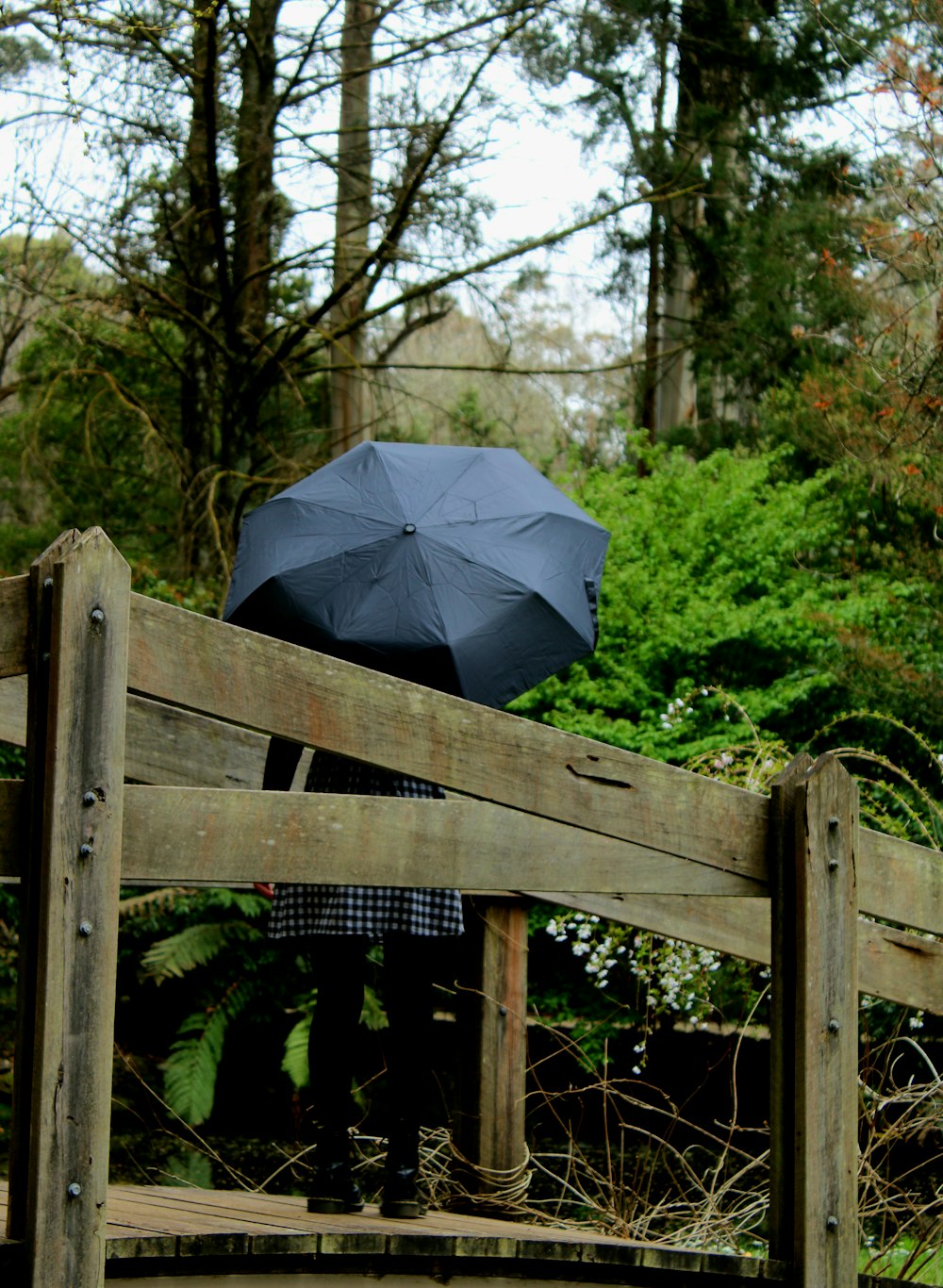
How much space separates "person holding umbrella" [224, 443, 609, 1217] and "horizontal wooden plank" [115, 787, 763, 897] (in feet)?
1.70

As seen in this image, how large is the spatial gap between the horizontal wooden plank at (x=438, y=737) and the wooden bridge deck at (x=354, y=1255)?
0.85 m

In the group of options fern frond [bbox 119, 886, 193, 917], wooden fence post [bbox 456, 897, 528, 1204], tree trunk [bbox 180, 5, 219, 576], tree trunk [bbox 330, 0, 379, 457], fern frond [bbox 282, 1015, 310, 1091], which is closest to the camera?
wooden fence post [bbox 456, 897, 528, 1204]

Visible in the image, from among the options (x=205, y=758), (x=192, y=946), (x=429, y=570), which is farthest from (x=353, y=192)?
(x=429, y=570)

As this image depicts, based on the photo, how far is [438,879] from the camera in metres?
2.90

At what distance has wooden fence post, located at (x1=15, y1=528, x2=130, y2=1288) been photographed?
2.41 m

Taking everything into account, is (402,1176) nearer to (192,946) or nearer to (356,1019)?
(356,1019)

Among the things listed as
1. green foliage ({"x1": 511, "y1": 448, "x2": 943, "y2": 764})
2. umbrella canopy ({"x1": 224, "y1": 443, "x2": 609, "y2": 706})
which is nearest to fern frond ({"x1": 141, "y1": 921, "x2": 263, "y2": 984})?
green foliage ({"x1": 511, "y1": 448, "x2": 943, "y2": 764})

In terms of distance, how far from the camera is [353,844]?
2832 millimetres

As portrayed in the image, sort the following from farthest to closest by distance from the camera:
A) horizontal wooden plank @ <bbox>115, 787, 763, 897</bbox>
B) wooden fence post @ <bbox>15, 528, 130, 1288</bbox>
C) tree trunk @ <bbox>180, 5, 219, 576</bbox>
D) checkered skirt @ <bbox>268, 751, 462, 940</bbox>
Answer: tree trunk @ <bbox>180, 5, 219, 576</bbox>
checkered skirt @ <bbox>268, 751, 462, 940</bbox>
horizontal wooden plank @ <bbox>115, 787, 763, 897</bbox>
wooden fence post @ <bbox>15, 528, 130, 1288</bbox>

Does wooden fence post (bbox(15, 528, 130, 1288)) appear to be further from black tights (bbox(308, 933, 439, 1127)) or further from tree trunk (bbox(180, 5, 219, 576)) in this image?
tree trunk (bbox(180, 5, 219, 576))

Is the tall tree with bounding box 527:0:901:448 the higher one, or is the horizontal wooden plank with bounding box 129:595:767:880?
the tall tree with bounding box 527:0:901:448

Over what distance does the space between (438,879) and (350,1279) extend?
90 centimetres

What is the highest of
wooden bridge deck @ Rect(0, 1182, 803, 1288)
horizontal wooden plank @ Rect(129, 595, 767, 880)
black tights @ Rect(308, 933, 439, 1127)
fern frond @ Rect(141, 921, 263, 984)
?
fern frond @ Rect(141, 921, 263, 984)

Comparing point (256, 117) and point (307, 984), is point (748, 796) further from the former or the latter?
point (256, 117)
